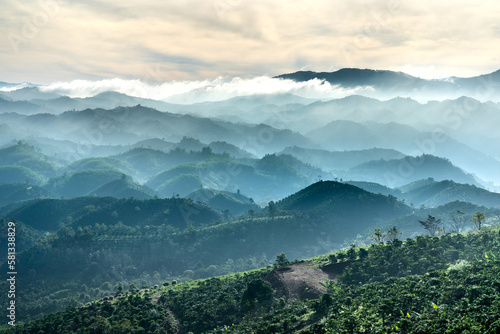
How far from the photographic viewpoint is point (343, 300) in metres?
84.3

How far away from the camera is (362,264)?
119m

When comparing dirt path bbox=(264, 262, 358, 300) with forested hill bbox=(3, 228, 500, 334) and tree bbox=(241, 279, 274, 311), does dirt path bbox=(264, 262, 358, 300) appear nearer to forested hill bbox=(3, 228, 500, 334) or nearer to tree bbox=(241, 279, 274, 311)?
forested hill bbox=(3, 228, 500, 334)

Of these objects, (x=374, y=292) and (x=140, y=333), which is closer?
(x=374, y=292)

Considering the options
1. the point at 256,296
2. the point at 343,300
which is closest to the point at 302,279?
the point at 256,296

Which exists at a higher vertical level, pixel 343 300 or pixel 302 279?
pixel 343 300

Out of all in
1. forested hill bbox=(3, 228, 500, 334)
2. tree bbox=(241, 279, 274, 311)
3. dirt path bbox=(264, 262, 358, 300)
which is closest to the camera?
forested hill bbox=(3, 228, 500, 334)

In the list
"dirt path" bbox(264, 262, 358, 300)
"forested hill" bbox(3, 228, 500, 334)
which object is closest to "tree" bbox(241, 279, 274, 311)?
"forested hill" bbox(3, 228, 500, 334)

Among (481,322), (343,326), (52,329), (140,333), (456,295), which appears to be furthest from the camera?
(52,329)

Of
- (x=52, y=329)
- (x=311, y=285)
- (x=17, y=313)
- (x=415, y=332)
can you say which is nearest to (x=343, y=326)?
(x=415, y=332)

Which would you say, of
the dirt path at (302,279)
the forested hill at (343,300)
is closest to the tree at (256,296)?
the forested hill at (343,300)

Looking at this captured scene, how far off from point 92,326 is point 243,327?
37.7 metres

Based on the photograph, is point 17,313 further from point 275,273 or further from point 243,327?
point 243,327

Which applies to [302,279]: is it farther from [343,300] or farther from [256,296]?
[343,300]

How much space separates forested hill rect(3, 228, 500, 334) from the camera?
62.4 m
